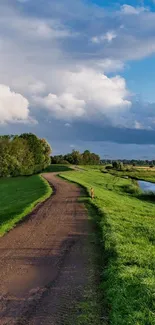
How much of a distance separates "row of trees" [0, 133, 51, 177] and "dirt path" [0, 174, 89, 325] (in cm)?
7167

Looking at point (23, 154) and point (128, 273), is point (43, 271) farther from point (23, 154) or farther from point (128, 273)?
point (23, 154)

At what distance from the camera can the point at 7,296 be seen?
9016mm

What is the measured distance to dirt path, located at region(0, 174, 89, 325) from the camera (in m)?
8.05

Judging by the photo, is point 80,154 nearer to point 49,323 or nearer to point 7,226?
point 7,226

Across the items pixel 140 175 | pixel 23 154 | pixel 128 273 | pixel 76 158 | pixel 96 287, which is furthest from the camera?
pixel 76 158

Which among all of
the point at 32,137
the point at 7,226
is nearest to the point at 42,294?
the point at 7,226

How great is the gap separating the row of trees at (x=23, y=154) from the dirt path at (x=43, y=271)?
7167 cm

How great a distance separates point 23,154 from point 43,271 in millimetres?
87195

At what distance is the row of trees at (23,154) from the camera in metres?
89.9

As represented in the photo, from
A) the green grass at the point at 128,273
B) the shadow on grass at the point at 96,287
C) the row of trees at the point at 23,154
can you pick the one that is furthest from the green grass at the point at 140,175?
the shadow on grass at the point at 96,287

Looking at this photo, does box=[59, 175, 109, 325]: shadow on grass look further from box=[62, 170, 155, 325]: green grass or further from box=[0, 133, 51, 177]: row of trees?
box=[0, 133, 51, 177]: row of trees

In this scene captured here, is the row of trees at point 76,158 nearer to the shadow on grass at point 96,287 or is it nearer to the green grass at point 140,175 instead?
the green grass at point 140,175

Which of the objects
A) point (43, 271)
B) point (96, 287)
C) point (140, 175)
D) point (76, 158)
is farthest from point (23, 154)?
point (96, 287)

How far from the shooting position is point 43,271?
11.0 meters
